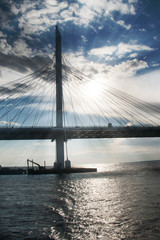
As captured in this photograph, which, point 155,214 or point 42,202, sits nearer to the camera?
point 155,214

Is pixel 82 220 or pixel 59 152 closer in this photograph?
pixel 82 220

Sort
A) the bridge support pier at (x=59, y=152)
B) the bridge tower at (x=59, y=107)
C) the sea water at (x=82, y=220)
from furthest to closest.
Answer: the bridge support pier at (x=59, y=152), the bridge tower at (x=59, y=107), the sea water at (x=82, y=220)

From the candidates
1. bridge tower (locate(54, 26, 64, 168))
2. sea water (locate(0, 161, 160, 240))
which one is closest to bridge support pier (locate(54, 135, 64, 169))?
bridge tower (locate(54, 26, 64, 168))

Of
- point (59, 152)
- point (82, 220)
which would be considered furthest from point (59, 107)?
point (82, 220)

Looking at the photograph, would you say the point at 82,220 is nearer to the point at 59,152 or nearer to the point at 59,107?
the point at 59,107

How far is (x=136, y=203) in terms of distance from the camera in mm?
18203

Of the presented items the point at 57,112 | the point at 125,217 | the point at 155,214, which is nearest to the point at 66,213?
the point at 125,217

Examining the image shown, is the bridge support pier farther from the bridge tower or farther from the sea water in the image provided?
the sea water

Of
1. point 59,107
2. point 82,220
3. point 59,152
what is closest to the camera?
point 82,220

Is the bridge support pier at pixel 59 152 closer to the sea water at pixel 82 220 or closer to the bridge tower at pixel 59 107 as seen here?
the bridge tower at pixel 59 107

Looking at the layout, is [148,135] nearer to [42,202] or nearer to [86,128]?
[86,128]

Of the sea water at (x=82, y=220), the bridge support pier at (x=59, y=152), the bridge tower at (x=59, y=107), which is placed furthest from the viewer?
the bridge support pier at (x=59, y=152)

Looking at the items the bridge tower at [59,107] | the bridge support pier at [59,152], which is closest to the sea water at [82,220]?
the bridge tower at [59,107]

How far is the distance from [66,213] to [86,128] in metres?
45.0
